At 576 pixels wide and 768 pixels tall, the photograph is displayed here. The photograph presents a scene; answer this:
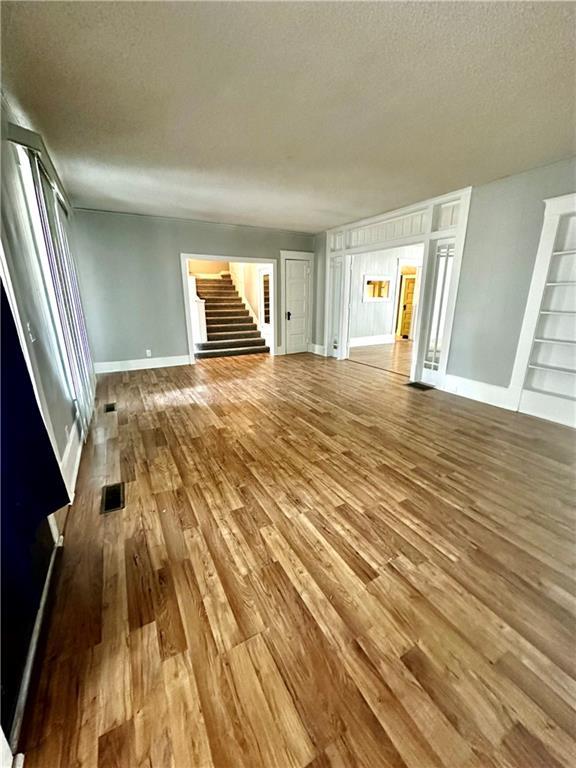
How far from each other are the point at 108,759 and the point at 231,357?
6240mm

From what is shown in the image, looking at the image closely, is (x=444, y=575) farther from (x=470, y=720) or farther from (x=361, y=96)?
(x=361, y=96)

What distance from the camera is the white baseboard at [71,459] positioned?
86.8 inches

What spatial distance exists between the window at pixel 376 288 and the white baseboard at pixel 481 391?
3.98 meters

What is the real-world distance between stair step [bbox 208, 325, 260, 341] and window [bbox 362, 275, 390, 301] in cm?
298

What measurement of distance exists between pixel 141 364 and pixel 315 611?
17.9 ft

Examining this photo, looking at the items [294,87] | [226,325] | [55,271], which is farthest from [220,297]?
[294,87]

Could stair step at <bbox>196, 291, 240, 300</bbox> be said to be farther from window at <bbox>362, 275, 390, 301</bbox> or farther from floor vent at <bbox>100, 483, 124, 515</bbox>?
floor vent at <bbox>100, 483, 124, 515</bbox>

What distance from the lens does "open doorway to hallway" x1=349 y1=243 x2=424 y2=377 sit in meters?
7.49

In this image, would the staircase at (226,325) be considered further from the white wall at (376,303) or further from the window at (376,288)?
the window at (376,288)

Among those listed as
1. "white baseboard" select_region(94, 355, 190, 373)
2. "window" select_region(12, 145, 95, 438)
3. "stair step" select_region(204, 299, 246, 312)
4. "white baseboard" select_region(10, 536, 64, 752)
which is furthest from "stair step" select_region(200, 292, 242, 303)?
"white baseboard" select_region(10, 536, 64, 752)

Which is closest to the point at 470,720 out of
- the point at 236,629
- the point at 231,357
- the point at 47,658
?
the point at 236,629

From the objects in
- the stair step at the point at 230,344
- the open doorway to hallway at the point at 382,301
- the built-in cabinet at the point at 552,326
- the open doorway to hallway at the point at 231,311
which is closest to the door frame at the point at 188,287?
the open doorway to hallway at the point at 231,311

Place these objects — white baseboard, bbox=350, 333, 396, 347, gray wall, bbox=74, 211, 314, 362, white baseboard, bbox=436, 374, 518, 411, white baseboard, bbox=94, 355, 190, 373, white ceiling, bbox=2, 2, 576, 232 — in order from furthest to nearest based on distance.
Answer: white baseboard, bbox=350, 333, 396, 347 → white baseboard, bbox=94, 355, 190, 373 → gray wall, bbox=74, 211, 314, 362 → white baseboard, bbox=436, 374, 518, 411 → white ceiling, bbox=2, 2, 576, 232

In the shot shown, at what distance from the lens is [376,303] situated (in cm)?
805
